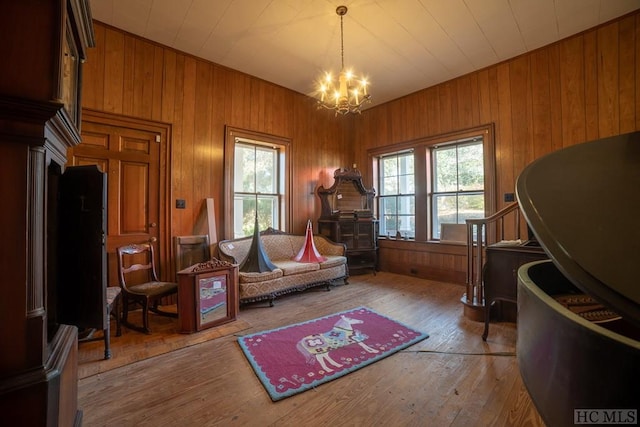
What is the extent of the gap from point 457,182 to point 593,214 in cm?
368

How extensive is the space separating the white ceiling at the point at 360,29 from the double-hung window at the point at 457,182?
1211 mm

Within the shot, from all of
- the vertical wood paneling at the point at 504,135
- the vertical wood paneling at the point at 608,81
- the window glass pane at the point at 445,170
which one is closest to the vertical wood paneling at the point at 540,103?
the vertical wood paneling at the point at 504,135

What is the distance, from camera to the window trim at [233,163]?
3.81m

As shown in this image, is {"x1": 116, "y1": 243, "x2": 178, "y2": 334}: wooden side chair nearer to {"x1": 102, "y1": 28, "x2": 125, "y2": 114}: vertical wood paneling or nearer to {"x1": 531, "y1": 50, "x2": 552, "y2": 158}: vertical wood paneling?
{"x1": 102, "y1": 28, "x2": 125, "y2": 114}: vertical wood paneling

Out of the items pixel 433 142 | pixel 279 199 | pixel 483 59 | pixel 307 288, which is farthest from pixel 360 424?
pixel 483 59

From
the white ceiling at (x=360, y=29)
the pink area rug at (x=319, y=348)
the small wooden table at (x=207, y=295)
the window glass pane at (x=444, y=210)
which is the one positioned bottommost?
the pink area rug at (x=319, y=348)

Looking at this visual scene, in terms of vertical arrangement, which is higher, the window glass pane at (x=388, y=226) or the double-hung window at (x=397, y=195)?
the double-hung window at (x=397, y=195)

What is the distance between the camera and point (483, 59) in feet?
12.1

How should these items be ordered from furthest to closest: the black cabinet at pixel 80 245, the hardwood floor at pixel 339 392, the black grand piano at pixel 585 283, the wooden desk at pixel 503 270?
the wooden desk at pixel 503 270, the hardwood floor at pixel 339 392, the black cabinet at pixel 80 245, the black grand piano at pixel 585 283

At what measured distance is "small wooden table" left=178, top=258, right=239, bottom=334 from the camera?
247cm

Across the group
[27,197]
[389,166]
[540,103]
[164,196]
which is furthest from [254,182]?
[540,103]

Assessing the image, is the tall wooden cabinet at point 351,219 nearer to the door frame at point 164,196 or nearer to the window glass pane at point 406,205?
the window glass pane at point 406,205

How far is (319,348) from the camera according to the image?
7.03 feet

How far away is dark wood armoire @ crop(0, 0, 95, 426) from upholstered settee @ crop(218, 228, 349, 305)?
2.23 m
